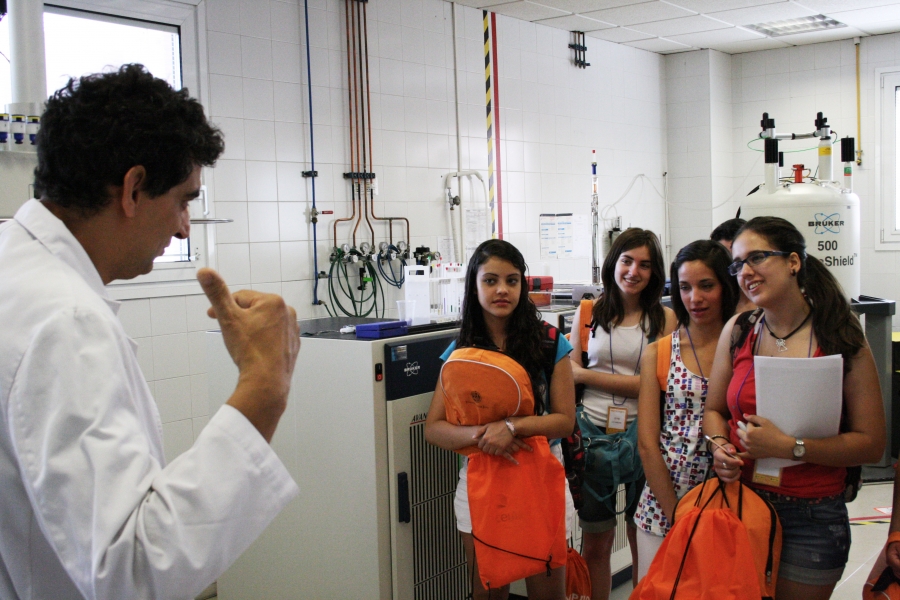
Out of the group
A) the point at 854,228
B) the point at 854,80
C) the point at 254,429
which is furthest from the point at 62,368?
the point at 854,80

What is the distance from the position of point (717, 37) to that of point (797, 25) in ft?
2.06

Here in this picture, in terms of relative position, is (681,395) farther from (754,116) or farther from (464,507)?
(754,116)

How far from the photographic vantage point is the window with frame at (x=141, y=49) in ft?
11.3

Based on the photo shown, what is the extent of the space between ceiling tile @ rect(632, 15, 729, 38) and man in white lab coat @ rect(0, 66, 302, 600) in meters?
5.65

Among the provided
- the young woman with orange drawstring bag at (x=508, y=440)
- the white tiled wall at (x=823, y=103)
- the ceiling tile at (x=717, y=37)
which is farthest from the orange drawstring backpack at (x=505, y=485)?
the white tiled wall at (x=823, y=103)

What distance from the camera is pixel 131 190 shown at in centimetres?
97

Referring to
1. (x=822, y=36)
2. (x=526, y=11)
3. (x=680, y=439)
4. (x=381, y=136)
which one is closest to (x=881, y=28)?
(x=822, y=36)

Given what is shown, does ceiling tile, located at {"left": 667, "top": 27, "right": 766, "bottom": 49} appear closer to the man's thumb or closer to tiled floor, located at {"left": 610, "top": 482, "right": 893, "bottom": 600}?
tiled floor, located at {"left": 610, "top": 482, "right": 893, "bottom": 600}

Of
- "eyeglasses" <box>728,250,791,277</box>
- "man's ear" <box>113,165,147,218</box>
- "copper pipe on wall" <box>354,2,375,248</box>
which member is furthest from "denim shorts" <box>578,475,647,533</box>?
"copper pipe on wall" <box>354,2,375,248</box>

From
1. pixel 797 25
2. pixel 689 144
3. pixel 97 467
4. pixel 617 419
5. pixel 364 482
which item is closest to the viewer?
pixel 97 467

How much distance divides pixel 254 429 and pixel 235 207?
3.26 meters

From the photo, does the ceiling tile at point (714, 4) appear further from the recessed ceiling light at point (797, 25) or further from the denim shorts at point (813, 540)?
the denim shorts at point (813, 540)

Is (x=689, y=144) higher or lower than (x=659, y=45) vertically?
lower

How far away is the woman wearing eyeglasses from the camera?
5.85 ft
